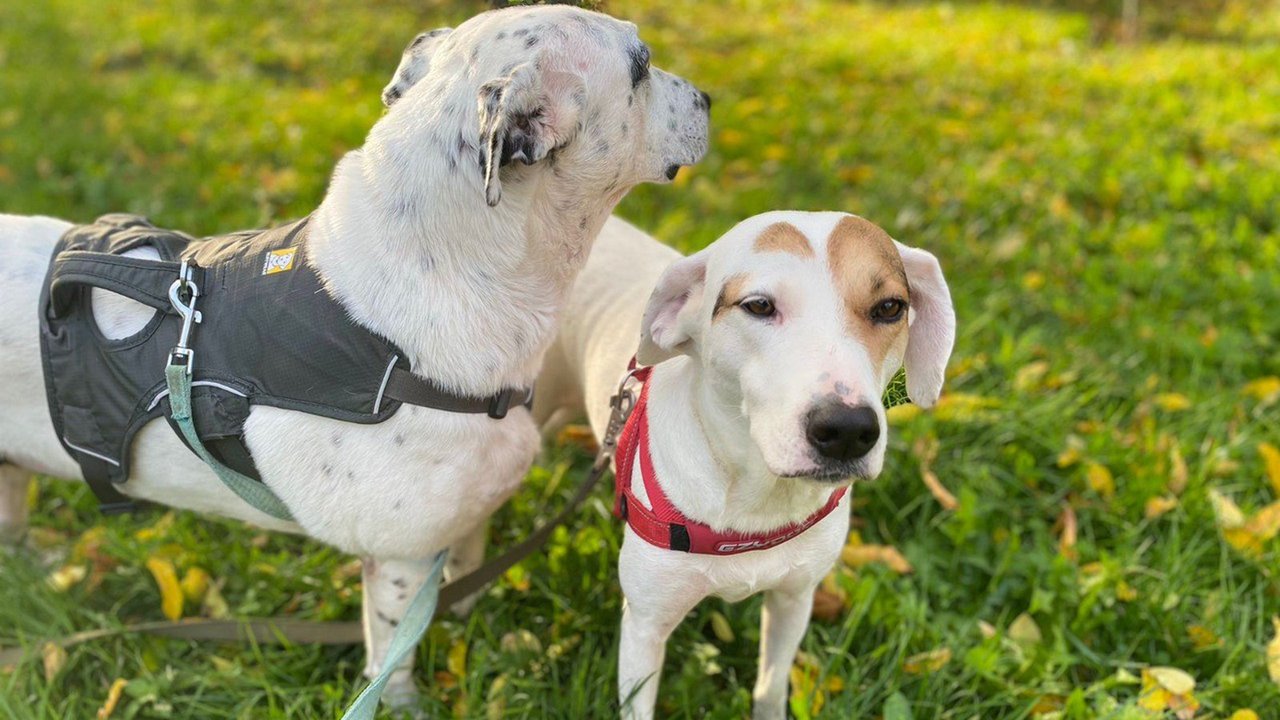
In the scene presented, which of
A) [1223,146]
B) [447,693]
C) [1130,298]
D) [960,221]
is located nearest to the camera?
[447,693]

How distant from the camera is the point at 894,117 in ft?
23.1

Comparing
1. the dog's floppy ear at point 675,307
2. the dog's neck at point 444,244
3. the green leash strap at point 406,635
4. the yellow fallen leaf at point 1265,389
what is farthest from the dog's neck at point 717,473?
the yellow fallen leaf at point 1265,389

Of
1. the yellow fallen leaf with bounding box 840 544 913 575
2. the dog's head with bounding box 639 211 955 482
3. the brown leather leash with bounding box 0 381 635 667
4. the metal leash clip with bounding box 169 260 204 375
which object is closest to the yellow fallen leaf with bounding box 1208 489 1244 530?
the yellow fallen leaf with bounding box 840 544 913 575

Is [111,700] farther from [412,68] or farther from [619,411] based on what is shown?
[412,68]

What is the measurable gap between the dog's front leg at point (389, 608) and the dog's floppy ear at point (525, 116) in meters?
1.17

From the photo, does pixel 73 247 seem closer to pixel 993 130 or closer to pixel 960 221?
pixel 960 221

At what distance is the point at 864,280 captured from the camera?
205 cm

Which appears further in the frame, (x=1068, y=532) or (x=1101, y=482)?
(x=1101, y=482)

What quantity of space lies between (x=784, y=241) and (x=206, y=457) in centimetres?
156

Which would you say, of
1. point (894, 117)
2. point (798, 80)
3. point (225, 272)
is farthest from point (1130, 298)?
point (225, 272)

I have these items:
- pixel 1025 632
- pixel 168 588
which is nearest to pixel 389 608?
pixel 168 588

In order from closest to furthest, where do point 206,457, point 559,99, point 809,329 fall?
1. point 809,329
2. point 559,99
3. point 206,457

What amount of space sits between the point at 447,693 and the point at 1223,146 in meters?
5.93

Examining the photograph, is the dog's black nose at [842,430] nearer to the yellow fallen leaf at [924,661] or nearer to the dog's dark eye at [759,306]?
the dog's dark eye at [759,306]
